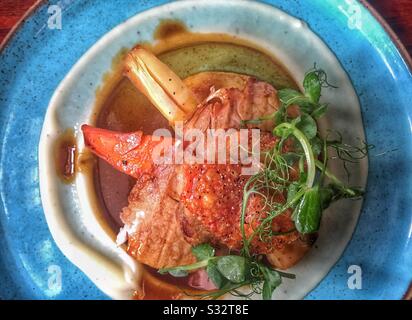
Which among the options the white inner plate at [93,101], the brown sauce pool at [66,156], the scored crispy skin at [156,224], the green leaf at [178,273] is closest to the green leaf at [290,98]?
the white inner plate at [93,101]

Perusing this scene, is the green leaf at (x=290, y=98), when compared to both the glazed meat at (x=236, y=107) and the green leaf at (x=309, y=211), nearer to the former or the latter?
the glazed meat at (x=236, y=107)

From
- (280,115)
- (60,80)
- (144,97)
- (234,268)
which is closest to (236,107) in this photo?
(280,115)

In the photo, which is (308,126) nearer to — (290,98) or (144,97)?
(290,98)

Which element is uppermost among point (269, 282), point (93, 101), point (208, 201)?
point (93, 101)

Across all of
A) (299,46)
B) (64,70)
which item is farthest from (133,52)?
(299,46)

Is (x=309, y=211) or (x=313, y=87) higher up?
(x=313, y=87)

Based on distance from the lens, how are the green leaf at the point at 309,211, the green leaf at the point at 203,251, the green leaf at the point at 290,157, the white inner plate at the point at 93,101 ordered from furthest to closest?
the white inner plate at the point at 93,101 → the green leaf at the point at 203,251 → the green leaf at the point at 290,157 → the green leaf at the point at 309,211

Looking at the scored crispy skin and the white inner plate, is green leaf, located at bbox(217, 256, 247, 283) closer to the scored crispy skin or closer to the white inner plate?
the scored crispy skin
